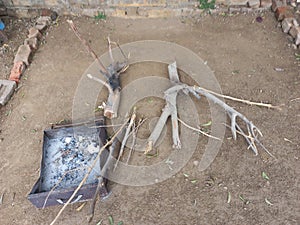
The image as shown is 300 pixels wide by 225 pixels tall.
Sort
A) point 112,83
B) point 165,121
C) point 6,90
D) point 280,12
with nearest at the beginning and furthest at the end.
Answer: point 165,121, point 112,83, point 6,90, point 280,12

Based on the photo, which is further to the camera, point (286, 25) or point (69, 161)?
point (286, 25)

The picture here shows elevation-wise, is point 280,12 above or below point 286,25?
above

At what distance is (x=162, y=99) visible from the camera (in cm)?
339

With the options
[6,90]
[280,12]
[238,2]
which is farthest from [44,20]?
[280,12]

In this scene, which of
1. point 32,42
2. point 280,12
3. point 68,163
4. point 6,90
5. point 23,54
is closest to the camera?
point 68,163

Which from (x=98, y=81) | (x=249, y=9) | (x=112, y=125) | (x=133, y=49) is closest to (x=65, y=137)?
(x=112, y=125)

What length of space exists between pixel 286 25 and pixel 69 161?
10.2ft

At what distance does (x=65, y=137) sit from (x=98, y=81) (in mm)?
737

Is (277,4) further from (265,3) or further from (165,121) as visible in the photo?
(165,121)

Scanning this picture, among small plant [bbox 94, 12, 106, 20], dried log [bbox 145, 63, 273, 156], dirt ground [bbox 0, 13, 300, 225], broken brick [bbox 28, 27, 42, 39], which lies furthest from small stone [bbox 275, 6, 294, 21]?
broken brick [bbox 28, 27, 42, 39]

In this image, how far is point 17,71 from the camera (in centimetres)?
374

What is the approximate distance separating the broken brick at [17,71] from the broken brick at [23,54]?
0.05 metres

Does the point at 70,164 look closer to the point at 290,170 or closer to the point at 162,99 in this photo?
the point at 162,99

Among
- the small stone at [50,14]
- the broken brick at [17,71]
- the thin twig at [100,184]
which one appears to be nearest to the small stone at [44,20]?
the small stone at [50,14]
